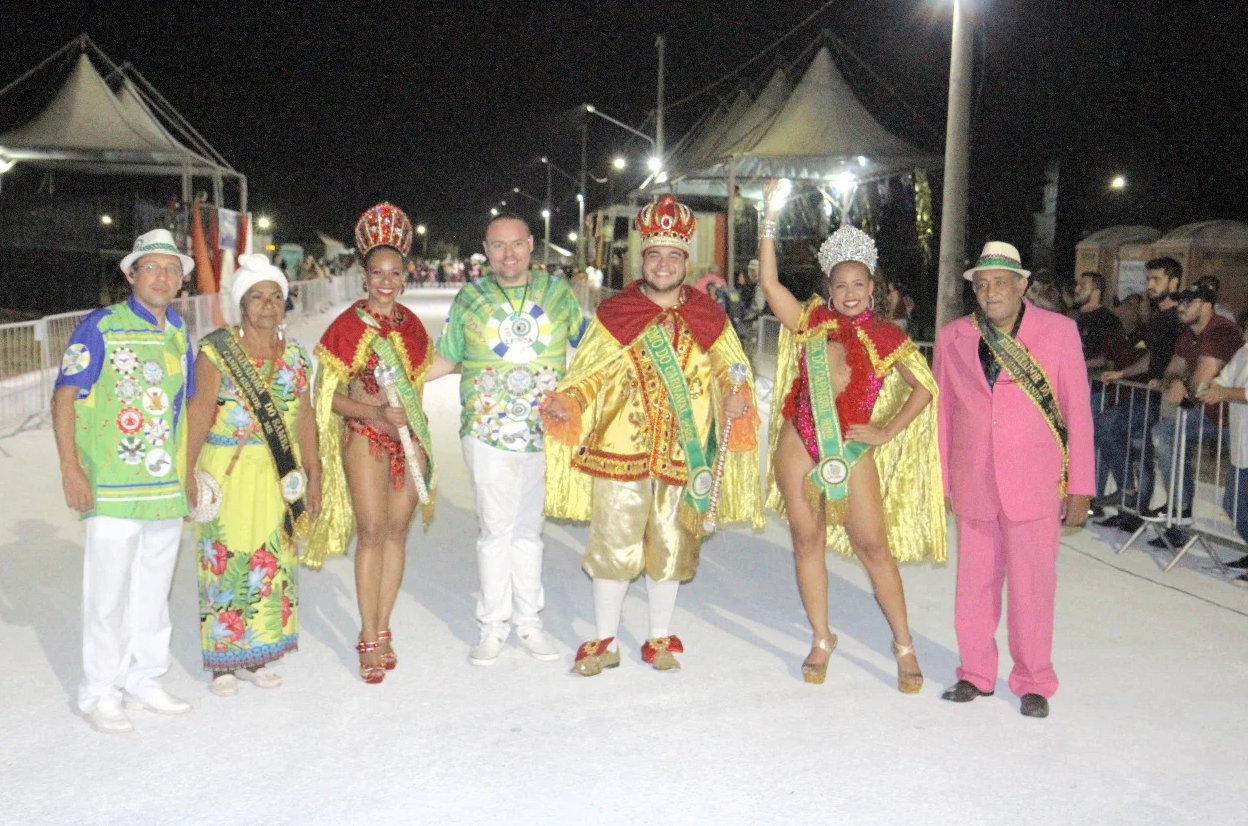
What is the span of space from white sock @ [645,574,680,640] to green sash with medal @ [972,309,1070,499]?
5.23 ft

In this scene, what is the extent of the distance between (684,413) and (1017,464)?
1.30 m

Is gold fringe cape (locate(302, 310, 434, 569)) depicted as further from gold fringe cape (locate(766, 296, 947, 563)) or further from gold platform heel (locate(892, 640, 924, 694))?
gold platform heel (locate(892, 640, 924, 694))

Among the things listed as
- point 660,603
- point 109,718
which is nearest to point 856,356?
point 660,603

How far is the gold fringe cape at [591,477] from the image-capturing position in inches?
188

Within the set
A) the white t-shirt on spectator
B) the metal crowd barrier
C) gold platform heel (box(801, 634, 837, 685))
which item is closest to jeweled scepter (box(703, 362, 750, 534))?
gold platform heel (box(801, 634, 837, 685))

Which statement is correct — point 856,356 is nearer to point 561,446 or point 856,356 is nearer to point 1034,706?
point 561,446

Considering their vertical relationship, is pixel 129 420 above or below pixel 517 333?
below

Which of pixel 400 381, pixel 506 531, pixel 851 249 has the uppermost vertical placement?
pixel 851 249

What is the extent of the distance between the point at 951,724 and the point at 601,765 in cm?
135

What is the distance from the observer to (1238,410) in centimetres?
657

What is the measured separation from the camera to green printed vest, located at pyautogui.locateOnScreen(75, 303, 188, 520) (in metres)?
4.08

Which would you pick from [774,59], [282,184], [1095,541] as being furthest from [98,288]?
[282,184]

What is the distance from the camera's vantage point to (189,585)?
6.16 m

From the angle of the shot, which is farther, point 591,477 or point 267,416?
point 591,477
